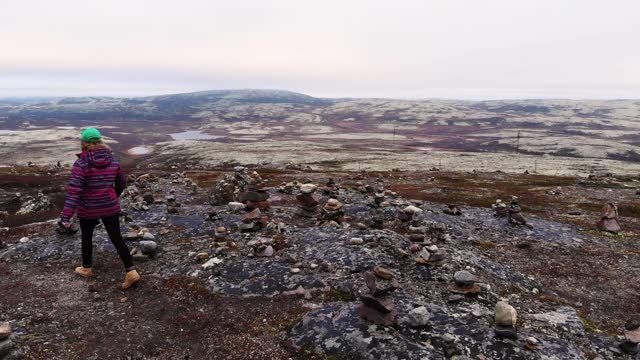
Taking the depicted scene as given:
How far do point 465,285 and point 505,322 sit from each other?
256 centimetres

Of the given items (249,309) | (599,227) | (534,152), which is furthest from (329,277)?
(534,152)

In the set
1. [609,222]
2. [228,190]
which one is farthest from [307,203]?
[609,222]

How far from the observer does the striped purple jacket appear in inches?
512

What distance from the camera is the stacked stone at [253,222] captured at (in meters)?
19.9

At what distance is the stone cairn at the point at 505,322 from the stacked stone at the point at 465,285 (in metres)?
2.03

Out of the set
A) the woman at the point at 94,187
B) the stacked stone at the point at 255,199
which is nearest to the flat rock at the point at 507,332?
the woman at the point at 94,187

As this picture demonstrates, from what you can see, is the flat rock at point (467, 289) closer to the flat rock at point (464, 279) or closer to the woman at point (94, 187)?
the flat rock at point (464, 279)

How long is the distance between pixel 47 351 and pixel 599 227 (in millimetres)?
28932

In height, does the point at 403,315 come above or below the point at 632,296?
above

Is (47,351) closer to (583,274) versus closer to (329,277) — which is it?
(329,277)

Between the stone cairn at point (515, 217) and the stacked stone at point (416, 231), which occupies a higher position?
the stacked stone at point (416, 231)

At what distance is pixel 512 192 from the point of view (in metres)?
45.3

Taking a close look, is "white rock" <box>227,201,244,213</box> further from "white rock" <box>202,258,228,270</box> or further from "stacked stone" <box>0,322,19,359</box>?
"stacked stone" <box>0,322,19,359</box>

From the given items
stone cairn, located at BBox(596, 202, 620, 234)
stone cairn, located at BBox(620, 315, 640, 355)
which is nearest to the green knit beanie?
stone cairn, located at BBox(620, 315, 640, 355)
